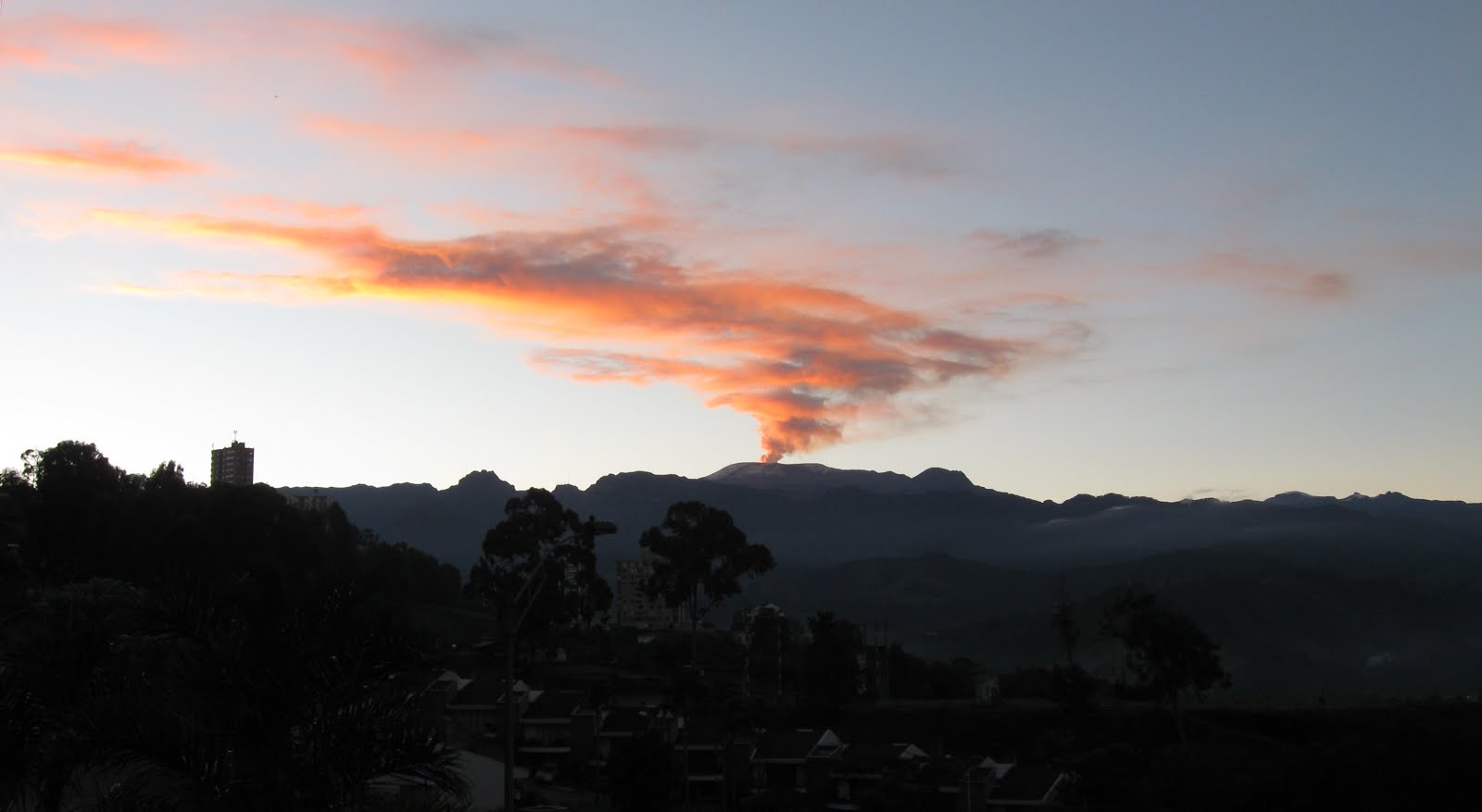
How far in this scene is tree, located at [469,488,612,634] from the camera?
3383 inches

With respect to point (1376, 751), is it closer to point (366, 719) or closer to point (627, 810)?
point (627, 810)

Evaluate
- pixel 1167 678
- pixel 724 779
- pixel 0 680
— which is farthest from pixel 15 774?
pixel 1167 678

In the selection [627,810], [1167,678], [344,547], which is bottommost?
[627,810]

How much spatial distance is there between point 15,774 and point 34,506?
7843 cm

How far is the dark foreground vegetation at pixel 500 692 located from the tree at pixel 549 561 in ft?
0.90

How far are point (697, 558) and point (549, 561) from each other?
10.2 m

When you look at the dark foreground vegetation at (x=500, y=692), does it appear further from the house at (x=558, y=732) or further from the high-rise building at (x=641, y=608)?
the high-rise building at (x=641, y=608)

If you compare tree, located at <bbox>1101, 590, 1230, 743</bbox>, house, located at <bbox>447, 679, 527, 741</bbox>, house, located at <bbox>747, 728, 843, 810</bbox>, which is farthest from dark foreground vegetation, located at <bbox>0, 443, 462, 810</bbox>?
tree, located at <bbox>1101, 590, 1230, 743</bbox>

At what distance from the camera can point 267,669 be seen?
11164mm

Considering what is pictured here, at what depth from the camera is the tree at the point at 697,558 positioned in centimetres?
9212

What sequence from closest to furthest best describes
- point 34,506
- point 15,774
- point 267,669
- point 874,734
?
point 267,669 → point 15,774 → point 874,734 → point 34,506

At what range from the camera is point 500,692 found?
249 ft

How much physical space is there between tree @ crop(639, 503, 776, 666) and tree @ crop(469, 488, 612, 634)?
13.7ft

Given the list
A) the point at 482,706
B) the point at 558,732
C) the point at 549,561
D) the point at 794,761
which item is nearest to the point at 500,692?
the point at 482,706
